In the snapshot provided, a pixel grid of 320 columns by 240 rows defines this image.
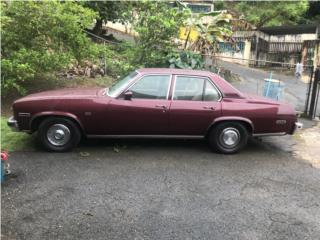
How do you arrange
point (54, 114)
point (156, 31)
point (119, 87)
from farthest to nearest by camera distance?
1. point (156, 31)
2. point (119, 87)
3. point (54, 114)

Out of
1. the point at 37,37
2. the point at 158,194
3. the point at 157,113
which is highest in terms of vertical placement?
the point at 37,37

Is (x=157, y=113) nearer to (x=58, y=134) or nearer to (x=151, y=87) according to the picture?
(x=151, y=87)

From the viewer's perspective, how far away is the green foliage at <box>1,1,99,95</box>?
9.95 m

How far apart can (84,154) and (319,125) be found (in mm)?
5940

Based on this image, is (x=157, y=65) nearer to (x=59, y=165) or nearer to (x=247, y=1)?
(x=59, y=165)

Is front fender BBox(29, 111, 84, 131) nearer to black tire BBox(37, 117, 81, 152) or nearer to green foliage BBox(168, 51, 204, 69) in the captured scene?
black tire BBox(37, 117, 81, 152)

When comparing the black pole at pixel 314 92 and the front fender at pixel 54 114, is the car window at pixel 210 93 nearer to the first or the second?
the front fender at pixel 54 114

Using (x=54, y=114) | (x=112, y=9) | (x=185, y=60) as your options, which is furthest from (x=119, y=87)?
(x=112, y=9)

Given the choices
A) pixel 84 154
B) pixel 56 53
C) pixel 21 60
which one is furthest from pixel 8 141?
pixel 56 53

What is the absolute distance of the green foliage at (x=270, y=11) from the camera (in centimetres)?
3059

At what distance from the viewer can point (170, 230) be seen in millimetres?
4836

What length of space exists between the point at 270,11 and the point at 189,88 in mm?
25823

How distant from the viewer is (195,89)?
7.68 meters

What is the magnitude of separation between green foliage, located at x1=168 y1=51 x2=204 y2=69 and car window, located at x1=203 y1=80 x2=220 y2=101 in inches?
189
